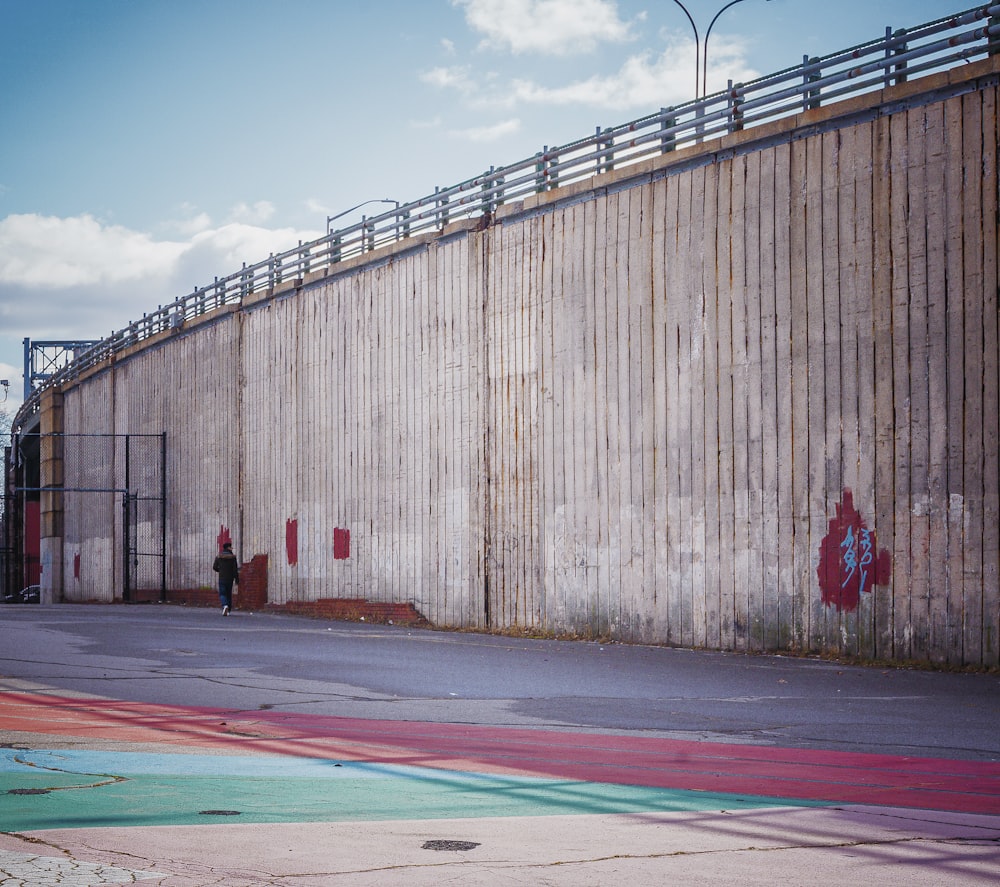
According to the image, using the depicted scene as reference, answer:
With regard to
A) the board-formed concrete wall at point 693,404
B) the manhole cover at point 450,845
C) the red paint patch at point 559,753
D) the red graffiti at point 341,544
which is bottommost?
the red paint patch at point 559,753

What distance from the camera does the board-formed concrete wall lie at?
49.3 feet

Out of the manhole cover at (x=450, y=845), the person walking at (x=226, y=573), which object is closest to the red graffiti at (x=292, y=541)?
the person walking at (x=226, y=573)

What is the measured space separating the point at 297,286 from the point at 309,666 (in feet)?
48.7

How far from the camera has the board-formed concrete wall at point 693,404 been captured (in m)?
15.0

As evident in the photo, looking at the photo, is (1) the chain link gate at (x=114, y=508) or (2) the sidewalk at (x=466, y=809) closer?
(2) the sidewalk at (x=466, y=809)

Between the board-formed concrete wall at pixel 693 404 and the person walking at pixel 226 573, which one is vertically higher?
the board-formed concrete wall at pixel 693 404

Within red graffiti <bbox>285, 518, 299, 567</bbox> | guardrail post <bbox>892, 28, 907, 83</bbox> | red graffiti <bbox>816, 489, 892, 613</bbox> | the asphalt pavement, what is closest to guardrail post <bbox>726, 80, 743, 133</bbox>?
guardrail post <bbox>892, 28, 907, 83</bbox>

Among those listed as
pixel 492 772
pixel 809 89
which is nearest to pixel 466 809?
pixel 492 772

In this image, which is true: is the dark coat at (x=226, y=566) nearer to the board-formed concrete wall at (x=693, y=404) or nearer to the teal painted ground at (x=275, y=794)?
the board-formed concrete wall at (x=693, y=404)

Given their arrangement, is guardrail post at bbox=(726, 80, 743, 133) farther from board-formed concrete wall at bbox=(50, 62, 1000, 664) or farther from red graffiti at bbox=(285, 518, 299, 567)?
red graffiti at bbox=(285, 518, 299, 567)

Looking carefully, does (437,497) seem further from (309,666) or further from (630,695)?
(630,695)

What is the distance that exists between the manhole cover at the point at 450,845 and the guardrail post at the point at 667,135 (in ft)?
48.3

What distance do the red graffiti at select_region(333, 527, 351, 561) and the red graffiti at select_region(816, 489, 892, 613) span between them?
12082mm

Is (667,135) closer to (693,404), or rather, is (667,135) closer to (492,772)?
(693,404)
